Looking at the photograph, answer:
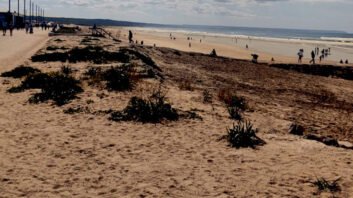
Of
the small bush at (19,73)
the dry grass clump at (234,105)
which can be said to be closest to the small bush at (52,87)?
the small bush at (19,73)

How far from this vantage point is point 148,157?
903cm

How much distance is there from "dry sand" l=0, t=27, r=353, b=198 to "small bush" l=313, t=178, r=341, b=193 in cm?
13

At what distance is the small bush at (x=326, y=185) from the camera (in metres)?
7.43

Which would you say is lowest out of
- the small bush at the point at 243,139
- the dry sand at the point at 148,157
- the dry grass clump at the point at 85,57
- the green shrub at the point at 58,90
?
the dry sand at the point at 148,157

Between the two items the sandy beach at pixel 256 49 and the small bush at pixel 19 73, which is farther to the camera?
the sandy beach at pixel 256 49

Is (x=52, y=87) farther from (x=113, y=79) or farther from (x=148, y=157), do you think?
(x=148, y=157)

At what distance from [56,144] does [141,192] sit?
3.24 metres

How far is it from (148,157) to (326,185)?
3.54 m

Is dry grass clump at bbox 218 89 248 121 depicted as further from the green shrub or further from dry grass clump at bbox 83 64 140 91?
the green shrub

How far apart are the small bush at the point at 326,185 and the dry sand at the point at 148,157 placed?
0.41 feet

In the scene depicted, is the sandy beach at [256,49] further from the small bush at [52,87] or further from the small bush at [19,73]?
the small bush at [52,87]

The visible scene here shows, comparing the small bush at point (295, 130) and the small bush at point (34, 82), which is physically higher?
the small bush at point (34, 82)

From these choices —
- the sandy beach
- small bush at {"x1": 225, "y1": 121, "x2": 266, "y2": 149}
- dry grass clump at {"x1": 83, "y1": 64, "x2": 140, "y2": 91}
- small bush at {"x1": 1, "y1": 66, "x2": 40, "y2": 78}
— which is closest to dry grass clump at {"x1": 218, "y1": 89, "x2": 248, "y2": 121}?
small bush at {"x1": 225, "y1": 121, "x2": 266, "y2": 149}

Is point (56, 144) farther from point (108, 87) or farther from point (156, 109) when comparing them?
point (108, 87)
